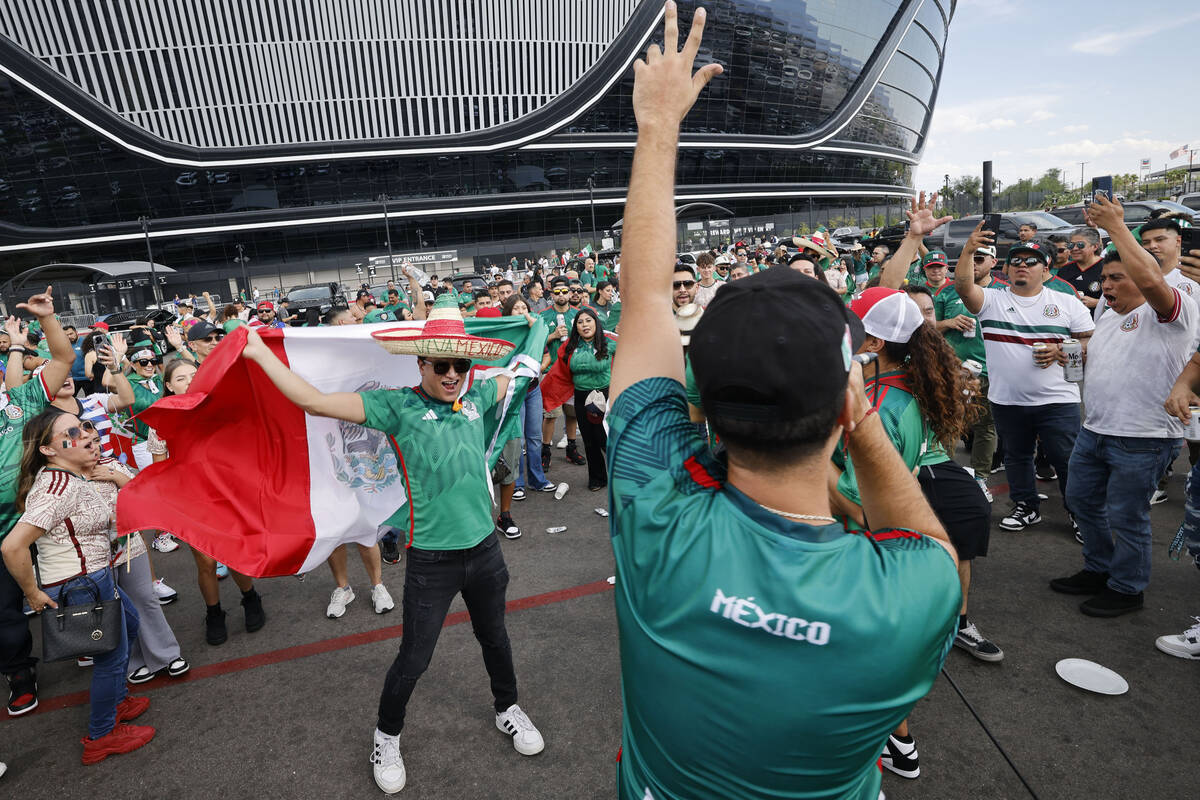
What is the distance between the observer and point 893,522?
4.10ft

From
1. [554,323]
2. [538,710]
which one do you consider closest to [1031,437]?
[538,710]

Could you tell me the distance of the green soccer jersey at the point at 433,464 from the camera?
3172mm

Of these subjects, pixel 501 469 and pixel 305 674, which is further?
pixel 501 469

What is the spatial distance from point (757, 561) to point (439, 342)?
2.22 m

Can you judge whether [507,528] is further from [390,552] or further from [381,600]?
[381,600]

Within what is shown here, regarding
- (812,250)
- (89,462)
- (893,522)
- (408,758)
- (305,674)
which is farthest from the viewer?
(812,250)

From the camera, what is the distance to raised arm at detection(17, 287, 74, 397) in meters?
4.01

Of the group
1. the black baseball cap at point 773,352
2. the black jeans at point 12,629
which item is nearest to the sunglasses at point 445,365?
the black baseball cap at point 773,352

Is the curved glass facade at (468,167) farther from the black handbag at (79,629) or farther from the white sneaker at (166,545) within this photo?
the black handbag at (79,629)

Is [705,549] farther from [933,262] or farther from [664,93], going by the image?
[933,262]

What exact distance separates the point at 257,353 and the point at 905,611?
283 centimetres

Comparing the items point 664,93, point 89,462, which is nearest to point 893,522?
point 664,93

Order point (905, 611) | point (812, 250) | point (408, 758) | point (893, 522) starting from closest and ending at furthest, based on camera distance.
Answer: point (905, 611), point (893, 522), point (408, 758), point (812, 250)

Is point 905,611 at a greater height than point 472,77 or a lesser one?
lesser
